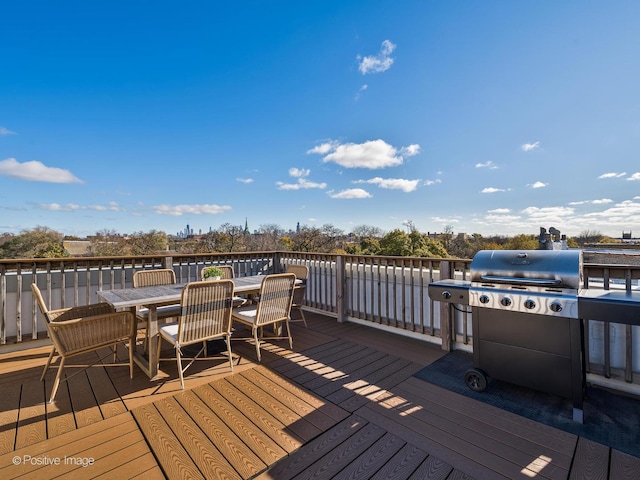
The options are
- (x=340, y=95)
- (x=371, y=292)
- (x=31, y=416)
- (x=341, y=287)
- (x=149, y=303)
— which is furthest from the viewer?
(x=340, y=95)

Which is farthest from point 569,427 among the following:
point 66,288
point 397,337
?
point 66,288

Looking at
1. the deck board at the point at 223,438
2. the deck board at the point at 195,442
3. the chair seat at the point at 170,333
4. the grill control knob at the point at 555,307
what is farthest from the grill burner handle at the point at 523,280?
the chair seat at the point at 170,333

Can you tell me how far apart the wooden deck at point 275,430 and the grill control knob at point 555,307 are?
2.68 ft

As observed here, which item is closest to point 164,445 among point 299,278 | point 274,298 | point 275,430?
point 275,430

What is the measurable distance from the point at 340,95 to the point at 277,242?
17.5 meters

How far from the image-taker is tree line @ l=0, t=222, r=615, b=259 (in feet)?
47.5

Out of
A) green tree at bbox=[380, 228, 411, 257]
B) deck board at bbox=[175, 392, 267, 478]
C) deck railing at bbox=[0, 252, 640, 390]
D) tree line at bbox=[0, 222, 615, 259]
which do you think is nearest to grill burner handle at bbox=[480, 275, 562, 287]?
deck railing at bbox=[0, 252, 640, 390]

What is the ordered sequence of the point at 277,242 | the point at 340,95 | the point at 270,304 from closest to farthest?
the point at 270,304, the point at 340,95, the point at 277,242

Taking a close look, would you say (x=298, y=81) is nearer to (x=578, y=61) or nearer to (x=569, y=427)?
(x=578, y=61)

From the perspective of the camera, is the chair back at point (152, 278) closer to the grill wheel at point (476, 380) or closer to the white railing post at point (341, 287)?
the white railing post at point (341, 287)

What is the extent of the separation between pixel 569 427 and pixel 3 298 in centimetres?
587

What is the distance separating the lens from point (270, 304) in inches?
124

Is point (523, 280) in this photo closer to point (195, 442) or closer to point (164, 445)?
point (195, 442)

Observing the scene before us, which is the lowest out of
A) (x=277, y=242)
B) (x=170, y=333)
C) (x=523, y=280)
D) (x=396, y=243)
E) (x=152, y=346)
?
(x=152, y=346)
